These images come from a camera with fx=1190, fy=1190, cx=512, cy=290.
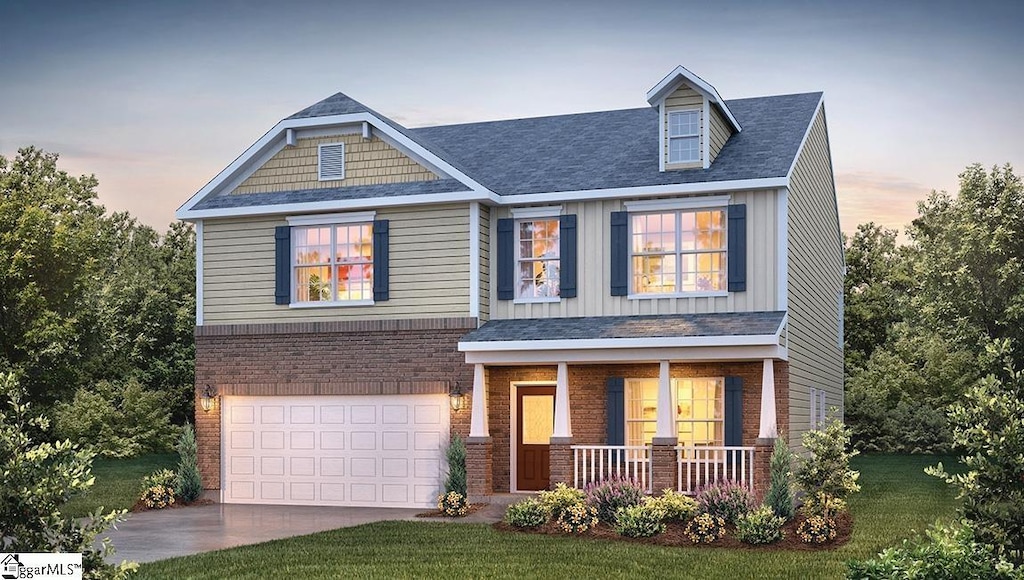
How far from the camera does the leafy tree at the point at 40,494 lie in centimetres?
815

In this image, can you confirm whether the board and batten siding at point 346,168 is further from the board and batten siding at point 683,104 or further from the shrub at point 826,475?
the shrub at point 826,475

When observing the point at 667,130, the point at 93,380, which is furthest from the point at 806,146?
the point at 93,380

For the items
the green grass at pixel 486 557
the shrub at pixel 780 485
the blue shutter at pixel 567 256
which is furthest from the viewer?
the blue shutter at pixel 567 256

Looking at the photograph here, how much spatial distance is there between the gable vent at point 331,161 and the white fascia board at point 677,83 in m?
6.03

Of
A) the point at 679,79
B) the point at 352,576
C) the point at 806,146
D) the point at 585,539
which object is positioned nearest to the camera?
the point at 352,576

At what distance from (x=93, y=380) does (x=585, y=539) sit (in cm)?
2622

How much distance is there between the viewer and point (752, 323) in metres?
20.0

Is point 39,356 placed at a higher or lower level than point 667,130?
lower

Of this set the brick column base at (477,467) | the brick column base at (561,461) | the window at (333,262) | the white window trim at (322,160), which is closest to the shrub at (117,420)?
the window at (333,262)

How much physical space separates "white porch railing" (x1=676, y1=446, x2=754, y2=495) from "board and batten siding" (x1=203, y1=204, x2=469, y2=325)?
497 cm

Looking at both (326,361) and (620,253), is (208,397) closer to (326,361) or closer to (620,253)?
(326,361)

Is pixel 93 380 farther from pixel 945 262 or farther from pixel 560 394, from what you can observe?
pixel 945 262

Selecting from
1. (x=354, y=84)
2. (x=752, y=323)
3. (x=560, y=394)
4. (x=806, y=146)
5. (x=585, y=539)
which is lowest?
(x=585, y=539)

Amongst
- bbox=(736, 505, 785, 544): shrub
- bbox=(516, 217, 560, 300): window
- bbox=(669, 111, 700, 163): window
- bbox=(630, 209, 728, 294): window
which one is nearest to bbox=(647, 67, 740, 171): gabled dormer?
bbox=(669, 111, 700, 163): window
